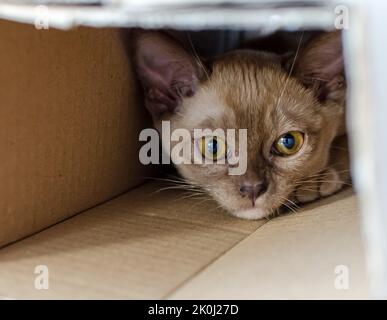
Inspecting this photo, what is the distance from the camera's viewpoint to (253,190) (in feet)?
4.00

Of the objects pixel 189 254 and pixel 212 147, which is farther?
pixel 212 147

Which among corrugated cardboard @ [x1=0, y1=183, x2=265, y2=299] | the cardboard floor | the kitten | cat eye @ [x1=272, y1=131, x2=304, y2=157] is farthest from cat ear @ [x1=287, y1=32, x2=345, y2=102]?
corrugated cardboard @ [x1=0, y1=183, x2=265, y2=299]

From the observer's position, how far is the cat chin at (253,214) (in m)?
1.25

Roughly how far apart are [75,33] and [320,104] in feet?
1.88

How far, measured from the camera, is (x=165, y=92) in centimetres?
143

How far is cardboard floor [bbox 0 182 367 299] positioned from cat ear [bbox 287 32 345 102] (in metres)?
0.24

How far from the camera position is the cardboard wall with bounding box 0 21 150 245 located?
1094 mm

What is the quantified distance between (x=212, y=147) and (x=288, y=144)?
16 centimetres

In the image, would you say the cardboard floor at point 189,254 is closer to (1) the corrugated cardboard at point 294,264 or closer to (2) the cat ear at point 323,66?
(1) the corrugated cardboard at point 294,264

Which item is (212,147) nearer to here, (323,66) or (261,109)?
(261,109)

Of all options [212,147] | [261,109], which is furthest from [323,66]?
[212,147]

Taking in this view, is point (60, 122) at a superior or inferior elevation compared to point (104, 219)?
superior

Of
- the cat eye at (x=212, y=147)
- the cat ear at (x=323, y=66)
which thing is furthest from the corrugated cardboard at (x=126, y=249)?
the cat ear at (x=323, y=66)
